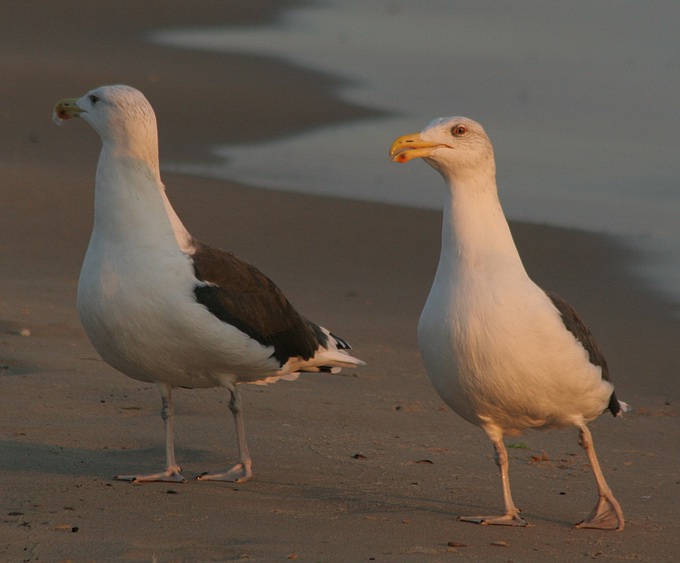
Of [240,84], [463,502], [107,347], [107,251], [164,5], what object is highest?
[164,5]

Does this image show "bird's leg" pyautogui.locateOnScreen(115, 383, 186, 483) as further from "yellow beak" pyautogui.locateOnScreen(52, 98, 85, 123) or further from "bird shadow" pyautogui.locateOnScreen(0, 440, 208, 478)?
"yellow beak" pyautogui.locateOnScreen(52, 98, 85, 123)

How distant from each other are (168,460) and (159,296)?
3.29 ft

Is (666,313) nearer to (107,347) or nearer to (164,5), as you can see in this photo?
(107,347)

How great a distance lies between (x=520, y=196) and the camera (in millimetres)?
17766

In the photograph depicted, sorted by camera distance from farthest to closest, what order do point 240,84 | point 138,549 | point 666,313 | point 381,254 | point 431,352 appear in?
point 240,84, point 381,254, point 666,313, point 431,352, point 138,549

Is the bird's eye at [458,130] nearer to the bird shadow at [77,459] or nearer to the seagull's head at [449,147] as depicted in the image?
the seagull's head at [449,147]

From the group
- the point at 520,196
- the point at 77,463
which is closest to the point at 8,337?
the point at 77,463

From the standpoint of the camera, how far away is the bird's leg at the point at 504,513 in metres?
7.17

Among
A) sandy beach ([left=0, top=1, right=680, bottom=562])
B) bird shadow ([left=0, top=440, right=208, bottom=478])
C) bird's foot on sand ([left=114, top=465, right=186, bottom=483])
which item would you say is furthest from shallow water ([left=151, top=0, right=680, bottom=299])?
bird's foot on sand ([left=114, top=465, right=186, bottom=483])

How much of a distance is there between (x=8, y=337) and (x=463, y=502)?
449 centimetres

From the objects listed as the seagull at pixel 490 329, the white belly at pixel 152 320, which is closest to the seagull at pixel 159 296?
the white belly at pixel 152 320

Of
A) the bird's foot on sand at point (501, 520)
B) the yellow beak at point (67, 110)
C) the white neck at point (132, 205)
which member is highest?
the yellow beak at point (67, 110)

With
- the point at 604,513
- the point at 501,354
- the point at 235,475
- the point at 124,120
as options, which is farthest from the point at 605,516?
the point at 124,120

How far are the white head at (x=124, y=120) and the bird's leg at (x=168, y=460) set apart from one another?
138 centimetres
